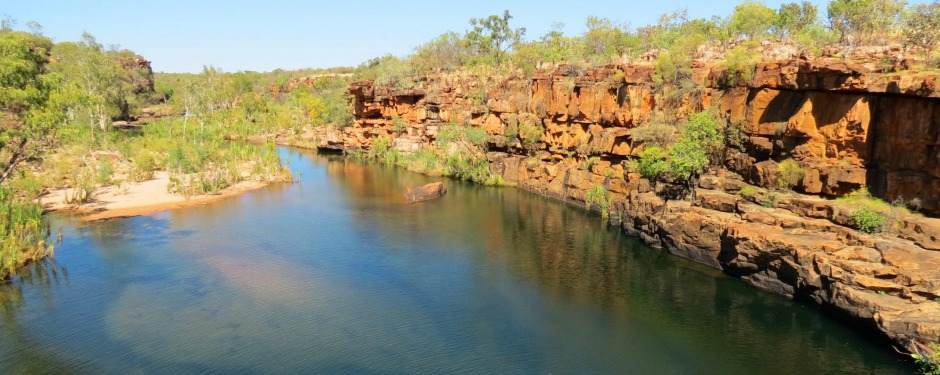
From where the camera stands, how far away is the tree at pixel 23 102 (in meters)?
22.7

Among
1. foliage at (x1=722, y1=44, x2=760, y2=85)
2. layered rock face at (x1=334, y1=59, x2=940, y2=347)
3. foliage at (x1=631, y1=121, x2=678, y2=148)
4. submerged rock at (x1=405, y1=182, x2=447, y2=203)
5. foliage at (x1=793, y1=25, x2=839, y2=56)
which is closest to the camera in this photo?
layered rock face at (x1=334, y1=59, x2=940, y2=347)

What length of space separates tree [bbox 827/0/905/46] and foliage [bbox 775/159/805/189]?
10.2 metres

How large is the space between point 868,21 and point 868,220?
58.0 feet

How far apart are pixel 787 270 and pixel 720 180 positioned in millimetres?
7403

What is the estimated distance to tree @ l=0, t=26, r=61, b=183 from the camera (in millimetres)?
22703

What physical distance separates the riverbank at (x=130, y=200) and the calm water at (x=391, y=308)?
246 centimetres

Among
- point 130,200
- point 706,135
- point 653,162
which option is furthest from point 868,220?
point 130,200

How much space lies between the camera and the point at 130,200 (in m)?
34.6

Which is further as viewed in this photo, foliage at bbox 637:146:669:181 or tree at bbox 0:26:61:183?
foliage at bbox 637:146:669:181

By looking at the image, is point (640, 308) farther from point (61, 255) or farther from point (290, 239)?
point (61, 255)

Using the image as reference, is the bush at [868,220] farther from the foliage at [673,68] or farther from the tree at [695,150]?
the foliage at [673,68]

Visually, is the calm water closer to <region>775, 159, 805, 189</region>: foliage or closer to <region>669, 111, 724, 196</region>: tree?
<region>669, 111, 724, 196</region>: tree

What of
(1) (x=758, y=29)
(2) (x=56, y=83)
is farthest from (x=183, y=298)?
(1) (x=758, y=29)

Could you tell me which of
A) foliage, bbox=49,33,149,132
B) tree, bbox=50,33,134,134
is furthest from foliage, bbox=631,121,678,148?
tree, bbox=50,33,134,134
